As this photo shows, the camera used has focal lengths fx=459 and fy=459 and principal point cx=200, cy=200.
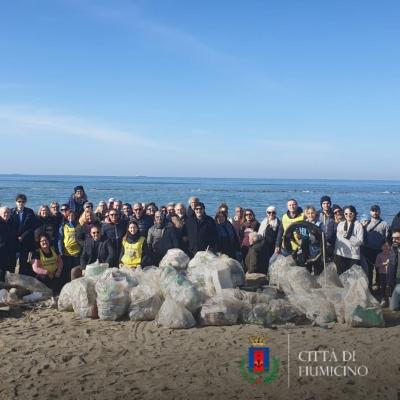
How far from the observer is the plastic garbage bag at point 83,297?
624cm

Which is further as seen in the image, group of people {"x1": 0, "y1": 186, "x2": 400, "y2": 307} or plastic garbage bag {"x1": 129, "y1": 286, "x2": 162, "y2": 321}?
group of people {"x1": 0, "y1": 186, "x2": 400, "y2": 307}

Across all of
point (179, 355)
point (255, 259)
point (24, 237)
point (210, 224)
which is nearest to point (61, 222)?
point (24, 237)

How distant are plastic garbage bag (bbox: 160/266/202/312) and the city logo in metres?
1.16

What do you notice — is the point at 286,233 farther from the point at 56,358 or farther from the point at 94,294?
the point at 56,358

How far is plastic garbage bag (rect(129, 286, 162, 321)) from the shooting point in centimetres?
602

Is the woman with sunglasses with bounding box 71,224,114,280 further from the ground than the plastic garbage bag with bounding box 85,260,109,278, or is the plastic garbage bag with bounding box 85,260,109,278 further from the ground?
the woman with sunglasses with bounding box 71,224,114,280

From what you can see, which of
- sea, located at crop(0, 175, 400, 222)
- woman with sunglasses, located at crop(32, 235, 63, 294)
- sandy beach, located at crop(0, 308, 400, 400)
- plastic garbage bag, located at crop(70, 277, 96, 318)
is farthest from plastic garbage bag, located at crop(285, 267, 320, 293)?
woman with sunglasses, located at crop(32, 235, 63, 294)

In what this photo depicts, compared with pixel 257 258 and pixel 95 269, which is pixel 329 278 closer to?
pixel 257 258

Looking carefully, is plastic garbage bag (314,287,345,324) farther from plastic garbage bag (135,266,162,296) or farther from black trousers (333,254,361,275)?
plastic garbage bag (135,266,162,296)

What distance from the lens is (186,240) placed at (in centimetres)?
788

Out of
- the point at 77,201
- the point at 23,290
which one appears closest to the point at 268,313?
the point at 23,290

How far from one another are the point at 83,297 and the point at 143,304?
887 millimetres

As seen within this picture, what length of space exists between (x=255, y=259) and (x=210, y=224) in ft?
3.50

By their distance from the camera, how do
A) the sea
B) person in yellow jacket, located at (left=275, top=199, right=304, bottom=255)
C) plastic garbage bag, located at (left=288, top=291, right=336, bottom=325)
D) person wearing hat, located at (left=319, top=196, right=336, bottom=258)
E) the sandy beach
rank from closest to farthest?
the sandy beach, plastic garbage bag, located at (left=288, top=291, right=336, bottom=325), person wearing hat, located at (left=319, top=196, right=336, bottom=258), person in yellow jacket, located at (left=275, top=199, right=304, bottom=255), the sea
